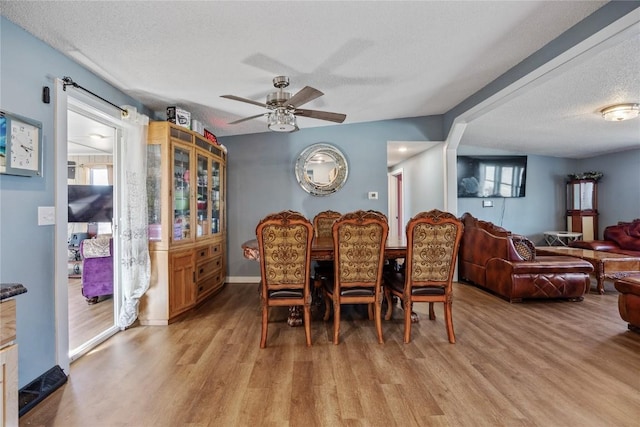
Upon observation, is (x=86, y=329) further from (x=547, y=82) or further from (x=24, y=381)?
(x=547, y=82)

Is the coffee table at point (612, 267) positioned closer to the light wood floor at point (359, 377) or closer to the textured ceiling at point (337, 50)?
the light wood floor at point (359, 377)

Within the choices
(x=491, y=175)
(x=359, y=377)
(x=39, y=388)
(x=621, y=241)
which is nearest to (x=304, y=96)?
(x=359, y=377)

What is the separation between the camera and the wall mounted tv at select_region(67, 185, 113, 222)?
4.98 metres

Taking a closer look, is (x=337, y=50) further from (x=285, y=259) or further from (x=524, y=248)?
(x=524, y=248)

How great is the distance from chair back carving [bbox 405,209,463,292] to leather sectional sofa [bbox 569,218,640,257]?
14.4 ft

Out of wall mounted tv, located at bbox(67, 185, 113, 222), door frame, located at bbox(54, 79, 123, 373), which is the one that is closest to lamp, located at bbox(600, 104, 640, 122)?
door frame, located at bbox(54, 79, 123, 373)

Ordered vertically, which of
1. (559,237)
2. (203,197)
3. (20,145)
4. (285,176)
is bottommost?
(559,237)

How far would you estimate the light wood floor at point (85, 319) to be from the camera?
8.83 feet

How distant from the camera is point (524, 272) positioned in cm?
356

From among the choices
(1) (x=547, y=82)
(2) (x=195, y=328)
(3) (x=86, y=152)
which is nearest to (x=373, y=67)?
(1) (x=547, y=82)

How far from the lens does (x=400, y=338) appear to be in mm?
2623

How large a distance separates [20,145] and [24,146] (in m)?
0.03

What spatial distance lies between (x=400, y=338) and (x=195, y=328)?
1930 mm

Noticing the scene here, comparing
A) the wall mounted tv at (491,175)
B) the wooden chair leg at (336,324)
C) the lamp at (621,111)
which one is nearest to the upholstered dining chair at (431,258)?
the wooden chair leg at (336,324)
